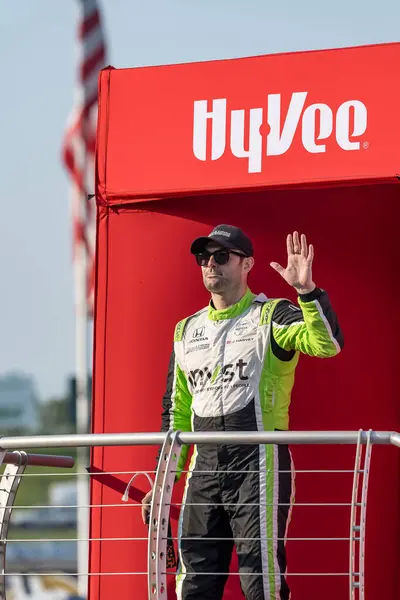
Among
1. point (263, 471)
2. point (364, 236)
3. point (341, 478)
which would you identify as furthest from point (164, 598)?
point (364, 236)

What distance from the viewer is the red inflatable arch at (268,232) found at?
20.0 ft

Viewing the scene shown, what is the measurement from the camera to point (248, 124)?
6.28 metres

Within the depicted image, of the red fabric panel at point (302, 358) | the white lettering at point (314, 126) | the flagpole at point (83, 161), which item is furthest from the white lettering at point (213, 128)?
the flagpole at point (83, 161)

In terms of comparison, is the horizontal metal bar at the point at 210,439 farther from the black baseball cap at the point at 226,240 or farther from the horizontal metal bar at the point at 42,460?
the black baseball cap at the point at 226,240

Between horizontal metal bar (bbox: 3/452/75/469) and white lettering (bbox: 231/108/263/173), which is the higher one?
white lettering (bbox: 231/108/263/173)

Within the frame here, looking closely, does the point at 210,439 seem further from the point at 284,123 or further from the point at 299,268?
the point at 284,123

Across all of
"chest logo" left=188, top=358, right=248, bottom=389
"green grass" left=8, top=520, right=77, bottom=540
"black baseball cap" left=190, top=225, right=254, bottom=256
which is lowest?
"green grass" left=8, top=520, right=77, bottom=540

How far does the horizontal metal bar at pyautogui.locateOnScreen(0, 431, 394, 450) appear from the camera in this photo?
450 cm

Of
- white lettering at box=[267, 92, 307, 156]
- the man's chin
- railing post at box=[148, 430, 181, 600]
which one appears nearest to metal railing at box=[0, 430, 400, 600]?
railing post at box=[148, 430, 181, 600]

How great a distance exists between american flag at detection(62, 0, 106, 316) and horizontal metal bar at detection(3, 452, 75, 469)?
732 centimetres

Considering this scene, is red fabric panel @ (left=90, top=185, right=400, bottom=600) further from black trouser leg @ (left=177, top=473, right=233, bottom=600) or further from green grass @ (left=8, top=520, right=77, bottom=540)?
green grass @ (left=8, top=520, right=77, bottom=540)

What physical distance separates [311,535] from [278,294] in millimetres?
1114

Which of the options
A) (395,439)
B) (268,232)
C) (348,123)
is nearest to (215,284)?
(268,232)

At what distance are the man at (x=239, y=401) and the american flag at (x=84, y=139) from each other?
24.6 ft
